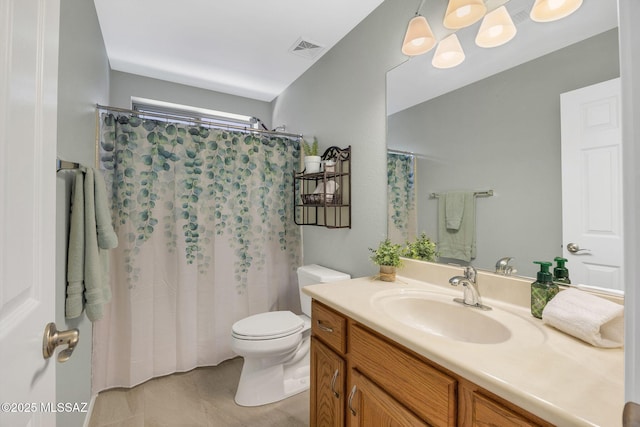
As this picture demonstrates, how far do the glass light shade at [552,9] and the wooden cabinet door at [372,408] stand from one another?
1.42 meters

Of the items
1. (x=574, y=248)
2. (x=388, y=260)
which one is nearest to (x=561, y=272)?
(x=574, y=248)

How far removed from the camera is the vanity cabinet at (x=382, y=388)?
680 millimetres

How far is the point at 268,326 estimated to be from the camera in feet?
5.89

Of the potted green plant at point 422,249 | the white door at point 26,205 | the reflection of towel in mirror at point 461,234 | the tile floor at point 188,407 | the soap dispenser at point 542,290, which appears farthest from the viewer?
the tile floor at point 188,407

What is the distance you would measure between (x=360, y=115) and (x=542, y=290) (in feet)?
4.45

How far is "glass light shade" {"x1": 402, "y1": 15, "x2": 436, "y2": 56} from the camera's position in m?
1.34

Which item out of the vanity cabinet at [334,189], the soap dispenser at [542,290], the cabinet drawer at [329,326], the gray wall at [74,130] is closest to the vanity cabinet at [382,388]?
the cabinet drawer at [329,326]

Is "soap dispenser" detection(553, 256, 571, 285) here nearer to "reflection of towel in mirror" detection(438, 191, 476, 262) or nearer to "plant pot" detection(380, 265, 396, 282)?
"reflection of towel in mirror" detection(438, 191, 476, 262)

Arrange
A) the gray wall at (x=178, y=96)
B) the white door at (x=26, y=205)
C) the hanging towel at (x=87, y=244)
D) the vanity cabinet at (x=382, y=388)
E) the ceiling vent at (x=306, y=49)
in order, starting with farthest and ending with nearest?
the gray wall at (x=178, y=96) < the ceiling vent at (x=306, y=49) < the hanging towel at (x=87, y=244) < the vanity cabinet at (x=382, y=388) < the white door at (x=26, y=205)

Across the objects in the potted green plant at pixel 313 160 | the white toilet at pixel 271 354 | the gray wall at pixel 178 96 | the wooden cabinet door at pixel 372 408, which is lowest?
the white toilet at pixel 271 354

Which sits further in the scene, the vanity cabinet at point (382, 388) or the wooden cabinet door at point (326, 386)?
the wooden cabinet door at point (326, 386)

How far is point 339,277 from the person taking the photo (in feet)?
6.22

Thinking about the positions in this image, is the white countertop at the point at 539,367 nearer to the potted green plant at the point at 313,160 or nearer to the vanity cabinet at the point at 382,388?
the vanity cabinet at the point at 382,388

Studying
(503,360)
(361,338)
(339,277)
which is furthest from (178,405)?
(503,360)
